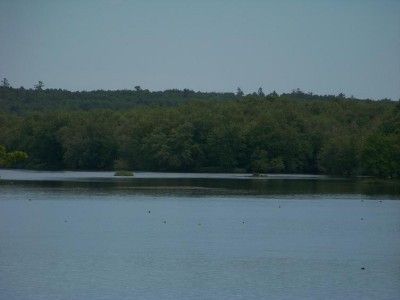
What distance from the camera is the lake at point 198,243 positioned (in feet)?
95.6

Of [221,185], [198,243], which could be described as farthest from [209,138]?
[198,243]

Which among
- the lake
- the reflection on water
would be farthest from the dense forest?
the lake

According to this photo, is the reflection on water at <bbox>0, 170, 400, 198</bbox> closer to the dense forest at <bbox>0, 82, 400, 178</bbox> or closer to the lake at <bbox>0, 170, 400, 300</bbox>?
the lake at <bbox>0, 170, 400, 300</bbox>

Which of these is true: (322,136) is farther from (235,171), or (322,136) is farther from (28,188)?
(28,188)

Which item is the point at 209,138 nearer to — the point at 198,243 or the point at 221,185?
the point at 221,185

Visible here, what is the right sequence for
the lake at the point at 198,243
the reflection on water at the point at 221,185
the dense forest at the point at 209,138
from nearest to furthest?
1. the lake at the point at 198,243
2. the reflection on water at the point at 221,185
3. the dense forest at the point at 209,138

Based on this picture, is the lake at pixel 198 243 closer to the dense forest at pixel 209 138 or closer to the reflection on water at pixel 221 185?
the reflection on water at pixel 221 185

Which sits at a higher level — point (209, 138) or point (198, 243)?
point (209, 138)

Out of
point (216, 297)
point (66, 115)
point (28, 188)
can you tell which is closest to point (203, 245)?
point (216, 297)

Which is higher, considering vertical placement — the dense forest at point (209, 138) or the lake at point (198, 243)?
the dense forest at point (209, 138)

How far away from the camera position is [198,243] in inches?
1585

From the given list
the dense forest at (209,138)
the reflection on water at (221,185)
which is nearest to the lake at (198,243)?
the reflection on water at (221,185)

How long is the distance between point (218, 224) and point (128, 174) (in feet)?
160

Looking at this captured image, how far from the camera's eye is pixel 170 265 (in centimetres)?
3356
